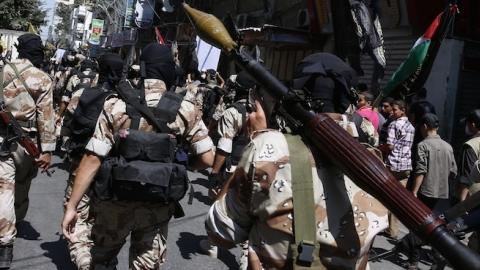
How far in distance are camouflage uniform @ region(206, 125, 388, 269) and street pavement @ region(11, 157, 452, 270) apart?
115 inches

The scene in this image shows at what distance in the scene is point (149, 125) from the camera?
3.31 metres

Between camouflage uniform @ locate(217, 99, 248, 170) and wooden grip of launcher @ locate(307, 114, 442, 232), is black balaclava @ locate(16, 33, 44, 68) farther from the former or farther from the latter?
wooden grip of launcher @ locate(307, 114, 442, 232)

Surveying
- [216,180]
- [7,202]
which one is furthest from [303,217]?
[216,180]

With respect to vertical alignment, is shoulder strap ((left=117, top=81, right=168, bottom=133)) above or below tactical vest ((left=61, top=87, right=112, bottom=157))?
above

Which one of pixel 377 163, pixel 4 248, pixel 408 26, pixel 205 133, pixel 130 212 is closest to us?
pixel 377 163

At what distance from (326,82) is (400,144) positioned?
15.7ft

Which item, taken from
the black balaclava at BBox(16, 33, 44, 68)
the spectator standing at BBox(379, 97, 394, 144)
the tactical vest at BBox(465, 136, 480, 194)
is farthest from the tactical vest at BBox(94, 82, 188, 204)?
the spectator standing at BBox(379, 97, 394, 144)

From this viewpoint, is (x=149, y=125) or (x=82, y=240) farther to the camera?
(x=82, y=240)

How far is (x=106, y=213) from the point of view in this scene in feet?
11.0

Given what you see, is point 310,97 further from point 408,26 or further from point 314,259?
point 408,26

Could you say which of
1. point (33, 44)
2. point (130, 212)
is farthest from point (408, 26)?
point (130, 212)

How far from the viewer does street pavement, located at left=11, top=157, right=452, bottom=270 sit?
4867 mm

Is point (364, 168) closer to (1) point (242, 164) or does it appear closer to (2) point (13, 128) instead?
(1) point (242, 164)

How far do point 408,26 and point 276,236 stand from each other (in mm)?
9123
